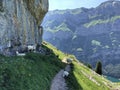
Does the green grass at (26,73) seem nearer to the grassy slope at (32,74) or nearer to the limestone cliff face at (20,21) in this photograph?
the grassy slope at (32,74)

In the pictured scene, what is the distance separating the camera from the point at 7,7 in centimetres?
Answer: 5900

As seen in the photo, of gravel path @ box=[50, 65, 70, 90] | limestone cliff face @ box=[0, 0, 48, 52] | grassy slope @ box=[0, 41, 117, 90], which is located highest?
limestone cliff face @ box=[0, 0, 48, 52]

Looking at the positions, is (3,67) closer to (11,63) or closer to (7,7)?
(11,63)

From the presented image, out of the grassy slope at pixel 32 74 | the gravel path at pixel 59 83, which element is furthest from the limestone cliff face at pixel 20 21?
the gravel path at pixel 59 83

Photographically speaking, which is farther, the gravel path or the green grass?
the gravel path

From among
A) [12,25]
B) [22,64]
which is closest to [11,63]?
[22,64]

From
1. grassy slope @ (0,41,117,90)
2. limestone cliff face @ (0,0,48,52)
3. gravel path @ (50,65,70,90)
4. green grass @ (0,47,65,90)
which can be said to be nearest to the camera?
green grass @ (0,47,65,90)

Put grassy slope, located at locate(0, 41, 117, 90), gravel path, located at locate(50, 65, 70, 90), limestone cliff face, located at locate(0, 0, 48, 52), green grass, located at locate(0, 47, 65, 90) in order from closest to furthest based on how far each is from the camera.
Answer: green grass, located at locate(0, 47, 65, 90) < grassy slope, located at locate(0, 41, 117, 90) < limestone cliff face, located at locate(0, 0, 48, 52) < gravel path, located at locate(50, 65, 70, 90)

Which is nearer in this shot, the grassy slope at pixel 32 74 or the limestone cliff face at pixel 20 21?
the grassy slope at pixel 32 74

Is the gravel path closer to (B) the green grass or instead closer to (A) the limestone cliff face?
(B) the green grass

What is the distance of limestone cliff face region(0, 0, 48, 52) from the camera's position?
57.4m

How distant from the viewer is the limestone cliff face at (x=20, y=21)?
57.4 metres

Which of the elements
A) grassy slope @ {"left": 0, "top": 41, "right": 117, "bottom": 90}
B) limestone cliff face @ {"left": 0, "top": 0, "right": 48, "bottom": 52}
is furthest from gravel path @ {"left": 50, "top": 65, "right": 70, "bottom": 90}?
limestone cliff face @ {"left": 0, "top": 0, "right": 48, "bottom": 52}

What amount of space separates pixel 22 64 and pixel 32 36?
2431cm
